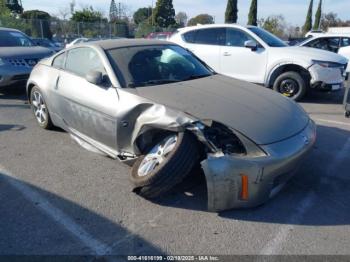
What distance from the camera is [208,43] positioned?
8656 mm

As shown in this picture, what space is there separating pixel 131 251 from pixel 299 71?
6.37 m

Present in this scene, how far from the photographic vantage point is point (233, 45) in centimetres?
827

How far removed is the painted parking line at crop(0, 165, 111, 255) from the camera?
265 centimetres

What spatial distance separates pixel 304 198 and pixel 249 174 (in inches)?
36.6

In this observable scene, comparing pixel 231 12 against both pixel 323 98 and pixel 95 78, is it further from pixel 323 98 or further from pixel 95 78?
pixel 95 78

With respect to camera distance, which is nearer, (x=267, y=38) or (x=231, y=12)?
(x=267, y=38)

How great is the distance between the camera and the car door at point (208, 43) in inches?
333

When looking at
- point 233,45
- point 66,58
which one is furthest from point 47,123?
point 233,45

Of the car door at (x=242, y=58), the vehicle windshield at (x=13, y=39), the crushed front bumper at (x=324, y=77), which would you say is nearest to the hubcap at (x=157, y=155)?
the crushed front bumper at (x=324, y=77)

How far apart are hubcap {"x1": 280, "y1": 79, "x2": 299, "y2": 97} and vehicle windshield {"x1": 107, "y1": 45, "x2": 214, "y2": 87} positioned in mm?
3646

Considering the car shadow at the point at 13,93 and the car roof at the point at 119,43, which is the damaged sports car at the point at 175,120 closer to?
the car roof at the point at 119,43

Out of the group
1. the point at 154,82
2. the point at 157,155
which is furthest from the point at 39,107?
the point at 157,155

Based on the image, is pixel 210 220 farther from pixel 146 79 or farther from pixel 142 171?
pixel 146 79

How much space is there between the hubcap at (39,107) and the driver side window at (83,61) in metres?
0.92
